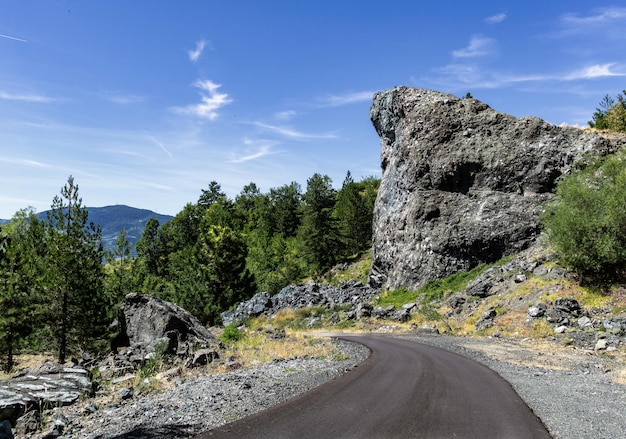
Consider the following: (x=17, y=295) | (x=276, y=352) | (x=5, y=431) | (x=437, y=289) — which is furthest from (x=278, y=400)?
(x=437, y=289)

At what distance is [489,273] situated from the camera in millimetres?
37781

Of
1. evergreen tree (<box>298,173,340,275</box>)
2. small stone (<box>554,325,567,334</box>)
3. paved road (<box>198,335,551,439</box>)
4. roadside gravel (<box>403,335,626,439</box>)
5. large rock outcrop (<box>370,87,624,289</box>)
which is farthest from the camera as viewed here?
evergreen tree (<box>298,173,340,275</box>)

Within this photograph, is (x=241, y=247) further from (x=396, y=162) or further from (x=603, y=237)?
(x=603, y=237)

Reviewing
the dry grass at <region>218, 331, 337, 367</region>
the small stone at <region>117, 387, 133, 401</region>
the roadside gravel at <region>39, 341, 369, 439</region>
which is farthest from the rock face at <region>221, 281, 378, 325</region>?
the small stone at <region>117, 387, 133, 401</region>

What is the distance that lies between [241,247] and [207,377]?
113ft

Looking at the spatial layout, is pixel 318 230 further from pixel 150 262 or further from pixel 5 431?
pixel 5 431

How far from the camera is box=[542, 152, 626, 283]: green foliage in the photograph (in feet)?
85.7

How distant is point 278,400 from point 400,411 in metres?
2.95

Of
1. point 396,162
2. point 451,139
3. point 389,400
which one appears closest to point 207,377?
point 389,400

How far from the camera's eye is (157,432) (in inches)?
293

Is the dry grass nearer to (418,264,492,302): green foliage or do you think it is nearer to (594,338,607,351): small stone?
(594,338,607,351): small stone

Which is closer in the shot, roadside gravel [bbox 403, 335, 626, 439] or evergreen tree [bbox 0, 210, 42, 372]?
roadside gravel [bbox 403, 335, 626, 439]

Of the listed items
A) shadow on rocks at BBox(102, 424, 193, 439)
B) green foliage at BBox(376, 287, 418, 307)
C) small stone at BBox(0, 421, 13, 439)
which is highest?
small stone at BBox(0, 421, 13, 439)

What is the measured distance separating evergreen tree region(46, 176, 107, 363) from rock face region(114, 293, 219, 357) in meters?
5.32
